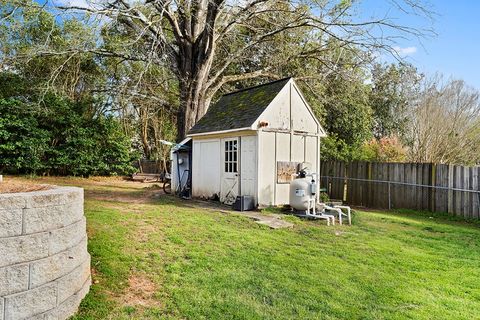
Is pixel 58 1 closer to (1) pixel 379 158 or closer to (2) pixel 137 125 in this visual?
(2) pixel 137 125

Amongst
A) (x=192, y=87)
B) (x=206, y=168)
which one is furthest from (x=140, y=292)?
(x=192, y=87)

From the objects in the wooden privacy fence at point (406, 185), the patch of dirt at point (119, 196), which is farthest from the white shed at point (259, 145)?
the wooden privacy fence at point (406, 185)

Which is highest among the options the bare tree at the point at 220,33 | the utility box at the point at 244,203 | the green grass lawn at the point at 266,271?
the bare tree at the point at 220,33

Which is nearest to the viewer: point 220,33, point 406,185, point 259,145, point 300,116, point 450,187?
point 259,145

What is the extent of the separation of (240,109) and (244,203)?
3.28m

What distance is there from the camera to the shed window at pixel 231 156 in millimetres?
10763

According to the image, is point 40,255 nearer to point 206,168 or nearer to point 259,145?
point 259,145

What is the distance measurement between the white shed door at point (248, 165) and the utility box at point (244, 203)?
8.6 inches

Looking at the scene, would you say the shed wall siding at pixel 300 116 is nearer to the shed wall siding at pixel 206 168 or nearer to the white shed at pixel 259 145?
the white shed at pixel 259 145

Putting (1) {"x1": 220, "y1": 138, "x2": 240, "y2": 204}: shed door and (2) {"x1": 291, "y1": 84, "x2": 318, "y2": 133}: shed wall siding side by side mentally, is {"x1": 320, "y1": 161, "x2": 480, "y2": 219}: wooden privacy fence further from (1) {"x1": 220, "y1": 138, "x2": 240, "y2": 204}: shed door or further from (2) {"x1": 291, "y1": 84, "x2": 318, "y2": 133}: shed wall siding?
(1) {"x1": 220, "y1": 138, "x2": 240, "y2": 204}: shed door

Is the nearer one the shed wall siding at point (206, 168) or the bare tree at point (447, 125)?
the shed wall siding at point (206, 168)

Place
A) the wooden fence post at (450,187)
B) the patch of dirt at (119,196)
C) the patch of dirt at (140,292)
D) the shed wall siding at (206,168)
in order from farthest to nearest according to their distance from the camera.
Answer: the shed wall siding at (206,168) < the wooden fence post at (450,187) < the patch of dirt at (119,196) < the patch of dirt at (140,292)

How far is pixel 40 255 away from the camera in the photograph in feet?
10.2

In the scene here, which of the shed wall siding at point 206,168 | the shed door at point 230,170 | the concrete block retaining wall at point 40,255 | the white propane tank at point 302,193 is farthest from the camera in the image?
the shed wall siding at point 206,168
